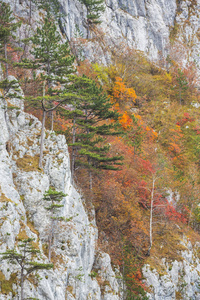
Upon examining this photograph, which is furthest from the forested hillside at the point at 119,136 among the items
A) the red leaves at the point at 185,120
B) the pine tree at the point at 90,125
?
the red leaves at the point at 185,120

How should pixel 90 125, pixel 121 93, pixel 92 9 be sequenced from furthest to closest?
pixel 92 9
pixel 121 93
pixel 90 125

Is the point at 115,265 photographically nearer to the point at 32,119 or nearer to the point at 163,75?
the point at 32,119

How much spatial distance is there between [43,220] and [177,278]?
16965 millimetres

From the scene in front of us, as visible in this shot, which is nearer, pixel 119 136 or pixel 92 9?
pixel 119 136

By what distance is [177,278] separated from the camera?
22969 mm

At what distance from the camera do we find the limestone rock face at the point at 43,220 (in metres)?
11.5

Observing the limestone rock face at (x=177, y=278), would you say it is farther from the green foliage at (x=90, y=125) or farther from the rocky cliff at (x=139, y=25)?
the rocky cliff at (x=139, y=25)

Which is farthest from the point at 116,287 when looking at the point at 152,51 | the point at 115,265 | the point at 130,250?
the point at 152,51

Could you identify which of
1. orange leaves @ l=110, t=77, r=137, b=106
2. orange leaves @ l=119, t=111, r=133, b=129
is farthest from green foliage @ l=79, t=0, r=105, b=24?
orange leaves @ l=119, t=111, r=133, b=129

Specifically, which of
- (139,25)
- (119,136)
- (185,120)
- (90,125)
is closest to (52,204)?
(90,125)

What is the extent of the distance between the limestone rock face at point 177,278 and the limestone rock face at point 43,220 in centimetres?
381

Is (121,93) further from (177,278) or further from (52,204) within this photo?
(52,204)

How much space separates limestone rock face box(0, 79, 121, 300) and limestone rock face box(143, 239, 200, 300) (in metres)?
3.81

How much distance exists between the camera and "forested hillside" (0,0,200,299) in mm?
19547
